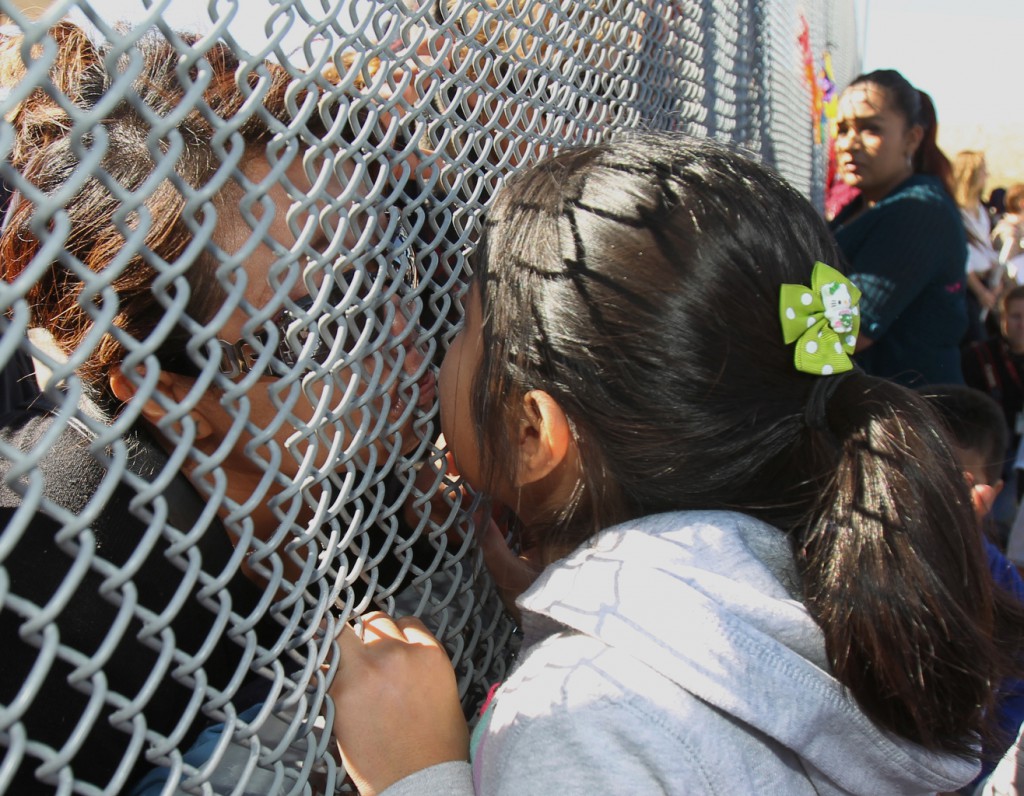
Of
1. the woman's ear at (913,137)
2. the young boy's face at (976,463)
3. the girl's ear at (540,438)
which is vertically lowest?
the girl's ear at (540,438)

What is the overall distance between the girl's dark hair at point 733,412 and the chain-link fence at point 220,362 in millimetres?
208

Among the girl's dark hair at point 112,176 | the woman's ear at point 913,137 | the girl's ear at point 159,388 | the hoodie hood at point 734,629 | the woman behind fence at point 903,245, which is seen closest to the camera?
the hoodie hood at point 734,629

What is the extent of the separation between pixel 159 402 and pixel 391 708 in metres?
0.55

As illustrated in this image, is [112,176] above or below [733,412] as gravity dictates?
below

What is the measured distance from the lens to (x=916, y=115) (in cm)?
339

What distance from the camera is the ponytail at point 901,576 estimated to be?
1.05m

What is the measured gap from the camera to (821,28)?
6.34 meters

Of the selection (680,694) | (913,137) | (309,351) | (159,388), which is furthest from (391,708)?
(913,137)

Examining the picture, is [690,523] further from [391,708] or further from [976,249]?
[976,249]

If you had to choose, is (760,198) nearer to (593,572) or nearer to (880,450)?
(880,450)

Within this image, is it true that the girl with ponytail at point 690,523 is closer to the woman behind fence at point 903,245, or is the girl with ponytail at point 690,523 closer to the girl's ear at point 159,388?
the girl's ear at point 159,388

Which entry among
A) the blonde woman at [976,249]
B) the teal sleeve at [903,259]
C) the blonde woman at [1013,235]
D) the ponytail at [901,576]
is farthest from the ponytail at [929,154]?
the blonde woman at [1013,235]

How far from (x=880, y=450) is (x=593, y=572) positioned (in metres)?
0.42

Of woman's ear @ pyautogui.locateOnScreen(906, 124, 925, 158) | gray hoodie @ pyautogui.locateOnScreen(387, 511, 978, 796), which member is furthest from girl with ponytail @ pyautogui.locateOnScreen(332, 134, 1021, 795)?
woman's ear @ pyautogui.locateOnScreen(906, 124, 925, 158)
